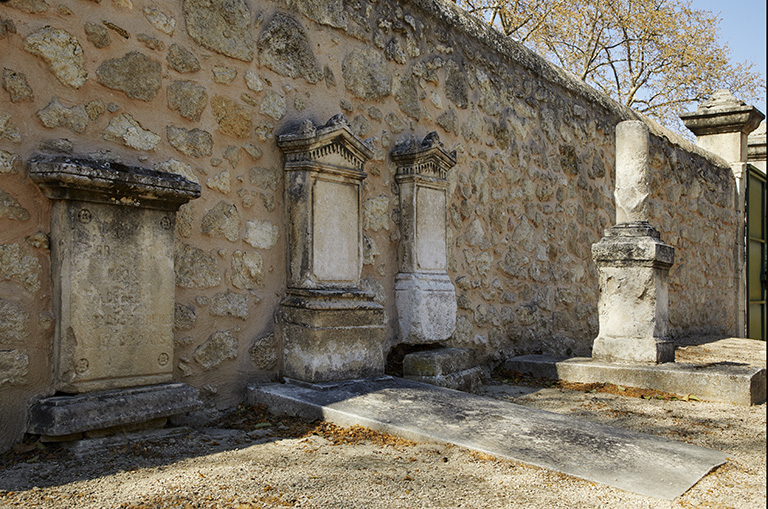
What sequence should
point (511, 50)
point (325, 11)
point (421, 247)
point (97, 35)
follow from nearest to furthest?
point (97, 35), point (325, 11), point (421, 247), point (511, 50)

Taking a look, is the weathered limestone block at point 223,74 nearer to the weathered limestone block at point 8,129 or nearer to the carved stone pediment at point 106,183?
the carved stone pediment at point 106,183

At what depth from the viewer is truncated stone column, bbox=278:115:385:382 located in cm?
366

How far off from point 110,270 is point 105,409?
608 mm

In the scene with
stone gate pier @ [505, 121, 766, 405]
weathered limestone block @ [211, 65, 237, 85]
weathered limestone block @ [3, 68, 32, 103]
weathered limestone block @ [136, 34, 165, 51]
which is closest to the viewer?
weathered limestone block @ [3, 68, 32, 103]

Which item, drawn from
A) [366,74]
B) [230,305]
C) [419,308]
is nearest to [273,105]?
[366,74]

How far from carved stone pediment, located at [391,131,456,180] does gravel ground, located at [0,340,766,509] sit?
2.09m

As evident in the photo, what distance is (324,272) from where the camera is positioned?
3812mm

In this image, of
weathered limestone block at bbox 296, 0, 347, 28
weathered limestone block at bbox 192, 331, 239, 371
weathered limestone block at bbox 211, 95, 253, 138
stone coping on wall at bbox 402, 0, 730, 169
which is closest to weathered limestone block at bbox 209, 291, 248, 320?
weathered limestone block at bbox 192, 331, 239, 371

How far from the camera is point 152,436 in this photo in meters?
2.89

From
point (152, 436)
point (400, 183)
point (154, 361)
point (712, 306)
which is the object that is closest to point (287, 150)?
point (400, 183)

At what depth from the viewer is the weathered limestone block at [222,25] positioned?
3.46 metres

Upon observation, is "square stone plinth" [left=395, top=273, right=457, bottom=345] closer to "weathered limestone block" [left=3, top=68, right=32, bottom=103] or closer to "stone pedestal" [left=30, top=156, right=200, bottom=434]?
"stone pedestal" [left=30, top=156, right=200, bottom=434]

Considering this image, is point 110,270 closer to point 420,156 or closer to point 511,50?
point 420,156

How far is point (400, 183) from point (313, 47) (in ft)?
3.77
